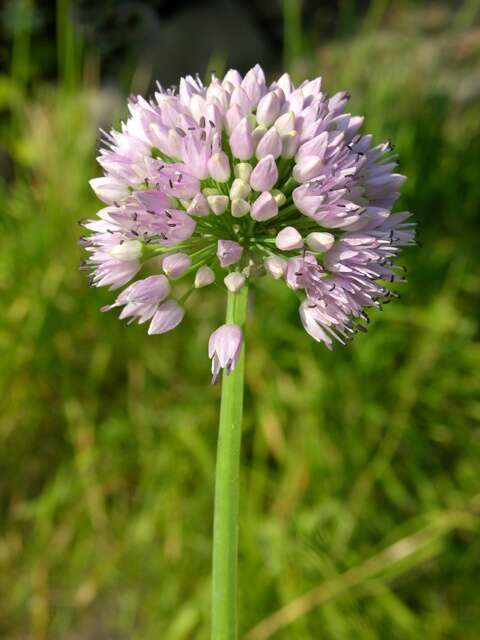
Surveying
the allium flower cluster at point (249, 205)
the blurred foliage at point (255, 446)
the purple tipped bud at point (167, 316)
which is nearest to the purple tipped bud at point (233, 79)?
the allium flower cluster at point (249, 205)

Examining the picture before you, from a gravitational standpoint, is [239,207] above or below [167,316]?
above

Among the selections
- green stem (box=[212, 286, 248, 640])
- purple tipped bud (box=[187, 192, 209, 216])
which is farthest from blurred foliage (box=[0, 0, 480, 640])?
purple tipped bud (box=[187, 192, 209, 216])

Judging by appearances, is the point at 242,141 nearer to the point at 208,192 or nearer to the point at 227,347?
the point at 208,192

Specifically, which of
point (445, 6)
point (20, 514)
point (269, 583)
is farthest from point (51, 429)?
point (445, 6)

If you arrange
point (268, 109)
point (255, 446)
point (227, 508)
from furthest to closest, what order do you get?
point (255, 446) < point (268, 109) < point (227, 508)

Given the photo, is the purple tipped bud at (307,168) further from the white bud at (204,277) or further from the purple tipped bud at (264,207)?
the white bud at (204,277)

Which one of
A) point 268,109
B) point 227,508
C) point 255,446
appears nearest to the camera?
point 227,508

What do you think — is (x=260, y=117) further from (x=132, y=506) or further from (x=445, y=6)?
(x=445, y=6)

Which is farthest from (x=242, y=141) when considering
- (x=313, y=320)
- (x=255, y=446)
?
(x=255, y=446)
